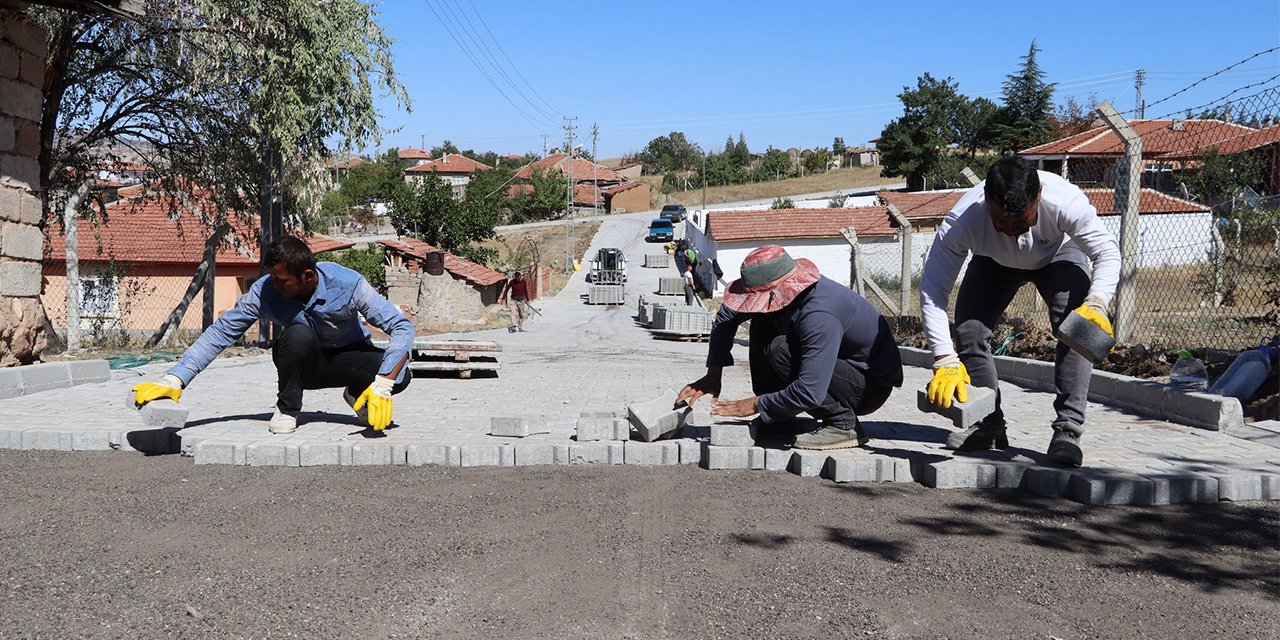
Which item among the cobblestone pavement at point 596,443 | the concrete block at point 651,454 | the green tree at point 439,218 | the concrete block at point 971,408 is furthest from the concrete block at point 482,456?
the green tree at point 439,218

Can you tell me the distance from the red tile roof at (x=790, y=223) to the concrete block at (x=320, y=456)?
40.2 m

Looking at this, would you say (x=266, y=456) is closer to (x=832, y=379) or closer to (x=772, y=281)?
(x=772, y=281)

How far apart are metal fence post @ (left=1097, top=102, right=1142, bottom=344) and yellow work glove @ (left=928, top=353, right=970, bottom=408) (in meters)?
4.84

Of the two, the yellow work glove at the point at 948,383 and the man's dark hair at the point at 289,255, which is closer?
the yellow work glove at the point at 948,383

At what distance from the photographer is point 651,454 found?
591 centimetres

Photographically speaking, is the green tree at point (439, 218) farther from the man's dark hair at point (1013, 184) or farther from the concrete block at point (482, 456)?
the man's dark hair at point (1013, 184)

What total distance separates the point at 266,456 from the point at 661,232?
57419 millimetres

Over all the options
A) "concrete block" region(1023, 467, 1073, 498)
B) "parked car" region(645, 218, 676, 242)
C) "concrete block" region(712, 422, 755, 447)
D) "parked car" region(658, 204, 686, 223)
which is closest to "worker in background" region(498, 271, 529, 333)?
"concrete block" region(712, 422, 755, 447)

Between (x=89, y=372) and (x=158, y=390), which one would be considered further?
(x=89, y=372)

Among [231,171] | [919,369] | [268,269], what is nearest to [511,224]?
[231,171]

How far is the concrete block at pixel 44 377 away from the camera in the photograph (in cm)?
941

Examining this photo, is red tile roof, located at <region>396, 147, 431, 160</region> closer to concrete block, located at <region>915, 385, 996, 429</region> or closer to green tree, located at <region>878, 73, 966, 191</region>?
green tree, located at <region>878, 73, 966, 191</region>

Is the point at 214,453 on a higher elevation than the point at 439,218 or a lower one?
lower

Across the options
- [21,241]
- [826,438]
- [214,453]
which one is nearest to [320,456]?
[214,453]
